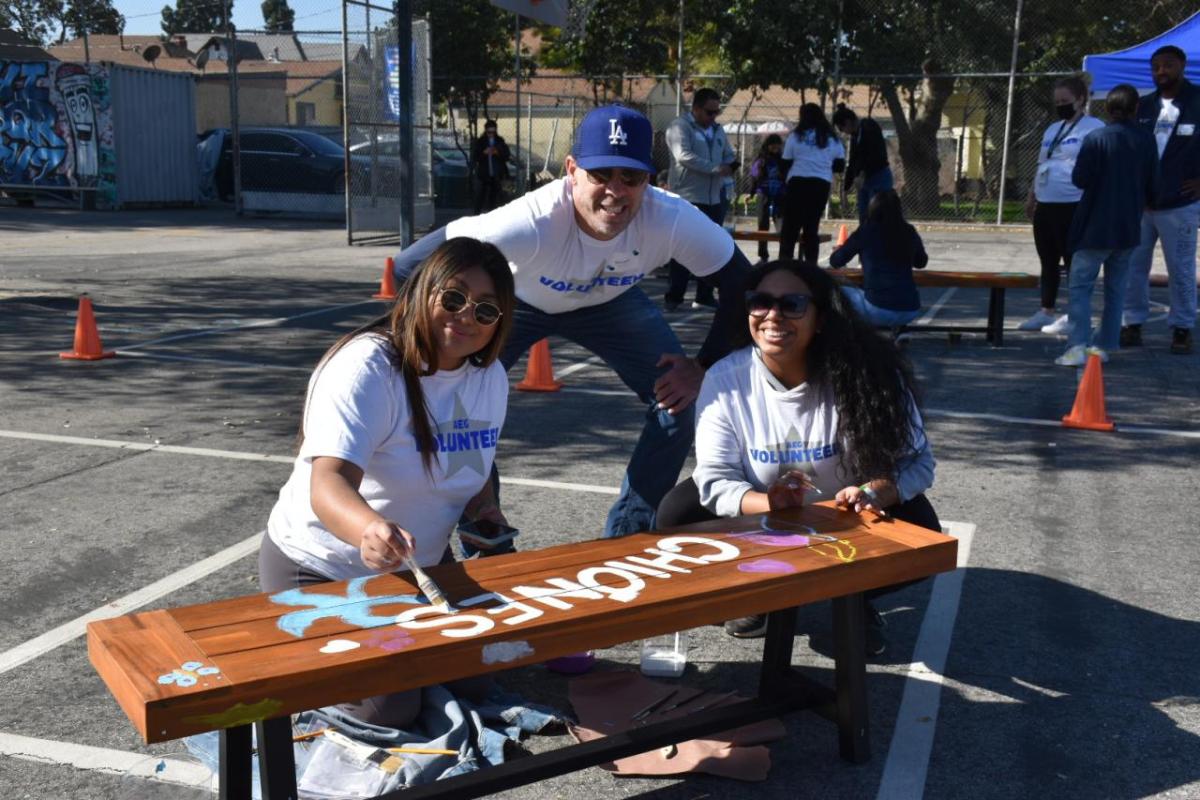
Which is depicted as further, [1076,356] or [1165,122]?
[1165,122]

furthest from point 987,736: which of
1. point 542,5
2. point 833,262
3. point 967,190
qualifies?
point 967,190

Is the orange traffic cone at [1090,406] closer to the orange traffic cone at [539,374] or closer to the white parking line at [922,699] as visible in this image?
the white parking line at [922,699]

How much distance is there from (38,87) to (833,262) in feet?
70.1

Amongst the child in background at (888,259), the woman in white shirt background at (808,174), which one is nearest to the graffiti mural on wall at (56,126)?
the woman in white shirt background at (808,174)

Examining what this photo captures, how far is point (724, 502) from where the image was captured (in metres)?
3.84

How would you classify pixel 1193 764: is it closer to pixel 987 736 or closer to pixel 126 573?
pixel 987 736

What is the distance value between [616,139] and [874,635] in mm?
1865

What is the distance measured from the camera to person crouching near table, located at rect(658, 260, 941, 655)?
3789 mm

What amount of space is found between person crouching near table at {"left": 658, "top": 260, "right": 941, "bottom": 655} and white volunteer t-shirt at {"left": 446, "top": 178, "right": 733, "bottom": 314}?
1.55 ft

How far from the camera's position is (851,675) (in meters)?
3.32

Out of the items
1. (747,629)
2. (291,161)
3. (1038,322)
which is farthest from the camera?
(291,161)

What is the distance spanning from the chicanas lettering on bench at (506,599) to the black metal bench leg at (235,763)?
233 mm

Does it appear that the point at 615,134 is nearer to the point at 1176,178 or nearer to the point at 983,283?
the point at 983,283

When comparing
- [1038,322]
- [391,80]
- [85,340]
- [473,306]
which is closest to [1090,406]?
Answer: [1038,322]
